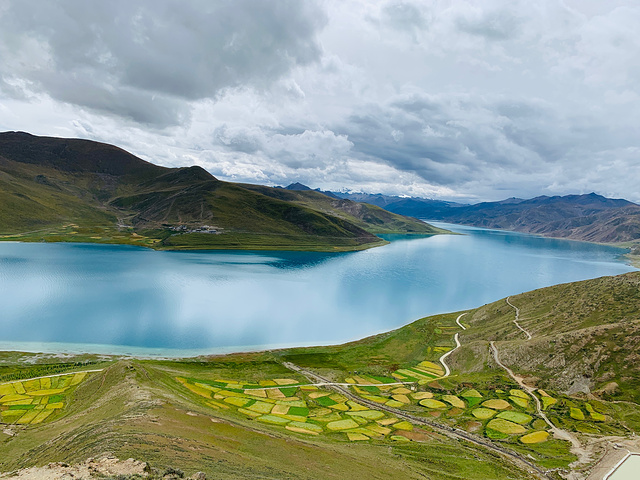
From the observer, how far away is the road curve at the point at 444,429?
36.7 metres

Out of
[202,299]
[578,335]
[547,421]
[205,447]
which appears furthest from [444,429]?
[202,299]

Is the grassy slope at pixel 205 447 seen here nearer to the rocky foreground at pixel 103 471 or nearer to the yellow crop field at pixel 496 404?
the rocky foreground at pixel 103 471

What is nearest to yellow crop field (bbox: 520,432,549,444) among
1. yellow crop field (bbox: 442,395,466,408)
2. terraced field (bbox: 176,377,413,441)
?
yellow crop field (bbox: 442,395,466,408)

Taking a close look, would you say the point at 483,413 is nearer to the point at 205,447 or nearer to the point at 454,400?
the point at 454,400

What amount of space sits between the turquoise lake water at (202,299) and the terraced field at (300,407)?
21.8m

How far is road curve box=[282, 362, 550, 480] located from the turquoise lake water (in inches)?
927

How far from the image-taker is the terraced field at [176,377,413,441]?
45.2 metres

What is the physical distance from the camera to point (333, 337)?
91688 mm

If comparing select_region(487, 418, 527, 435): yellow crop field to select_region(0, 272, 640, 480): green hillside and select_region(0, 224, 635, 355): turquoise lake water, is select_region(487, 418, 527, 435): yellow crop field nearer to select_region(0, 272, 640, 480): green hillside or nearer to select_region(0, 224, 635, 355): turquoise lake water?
select_region(0, 272, 640, 480): green hillside

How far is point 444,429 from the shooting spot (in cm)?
4622

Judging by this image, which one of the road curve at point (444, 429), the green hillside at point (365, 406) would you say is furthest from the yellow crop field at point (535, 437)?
the road curve at point (444, 429)

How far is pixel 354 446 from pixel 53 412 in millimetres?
40766

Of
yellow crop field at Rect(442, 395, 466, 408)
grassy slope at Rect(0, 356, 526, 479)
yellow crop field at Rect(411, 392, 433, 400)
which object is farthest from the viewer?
yellow crop field at Rect(411, 392, 433, 400)

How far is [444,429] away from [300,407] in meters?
21.5
